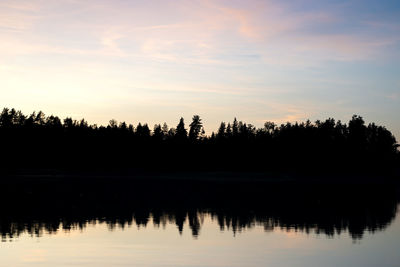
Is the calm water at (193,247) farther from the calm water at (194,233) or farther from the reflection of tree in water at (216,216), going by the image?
the reflection of tree in water at (216,216)

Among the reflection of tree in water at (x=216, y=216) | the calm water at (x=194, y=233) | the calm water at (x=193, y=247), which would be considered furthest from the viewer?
the reflection of tree in water at (x=216, y=216)

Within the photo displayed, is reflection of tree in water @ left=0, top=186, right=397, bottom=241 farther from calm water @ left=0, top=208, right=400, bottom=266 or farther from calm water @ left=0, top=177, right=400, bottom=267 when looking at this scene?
calm water @ left=0, top=208, right=400, bottom=266

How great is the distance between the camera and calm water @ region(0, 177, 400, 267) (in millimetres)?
36625

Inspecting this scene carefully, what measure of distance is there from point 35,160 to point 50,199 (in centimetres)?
12355

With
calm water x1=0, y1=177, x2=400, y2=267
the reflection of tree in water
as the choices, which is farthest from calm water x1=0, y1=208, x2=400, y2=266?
the reflection of tree in water

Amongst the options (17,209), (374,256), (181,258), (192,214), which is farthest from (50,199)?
(374,256)

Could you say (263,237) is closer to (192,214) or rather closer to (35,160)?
(192,214)

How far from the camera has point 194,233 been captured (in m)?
48.9

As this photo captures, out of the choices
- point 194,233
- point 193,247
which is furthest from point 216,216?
point 193,247

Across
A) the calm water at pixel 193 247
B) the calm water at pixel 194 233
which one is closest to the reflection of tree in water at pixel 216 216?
the calm water at pixel 194 233

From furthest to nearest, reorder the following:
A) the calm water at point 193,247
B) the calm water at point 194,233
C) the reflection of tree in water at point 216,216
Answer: the reflection of tree in water at point 216,216, the calm water at point 194,233, the calm water at point 193,247

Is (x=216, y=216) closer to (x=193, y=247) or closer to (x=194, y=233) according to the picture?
(x=194, y=233)

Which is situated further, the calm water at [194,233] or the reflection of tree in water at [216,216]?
the reflection of tree in water at [216,216]

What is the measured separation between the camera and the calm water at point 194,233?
120ft
